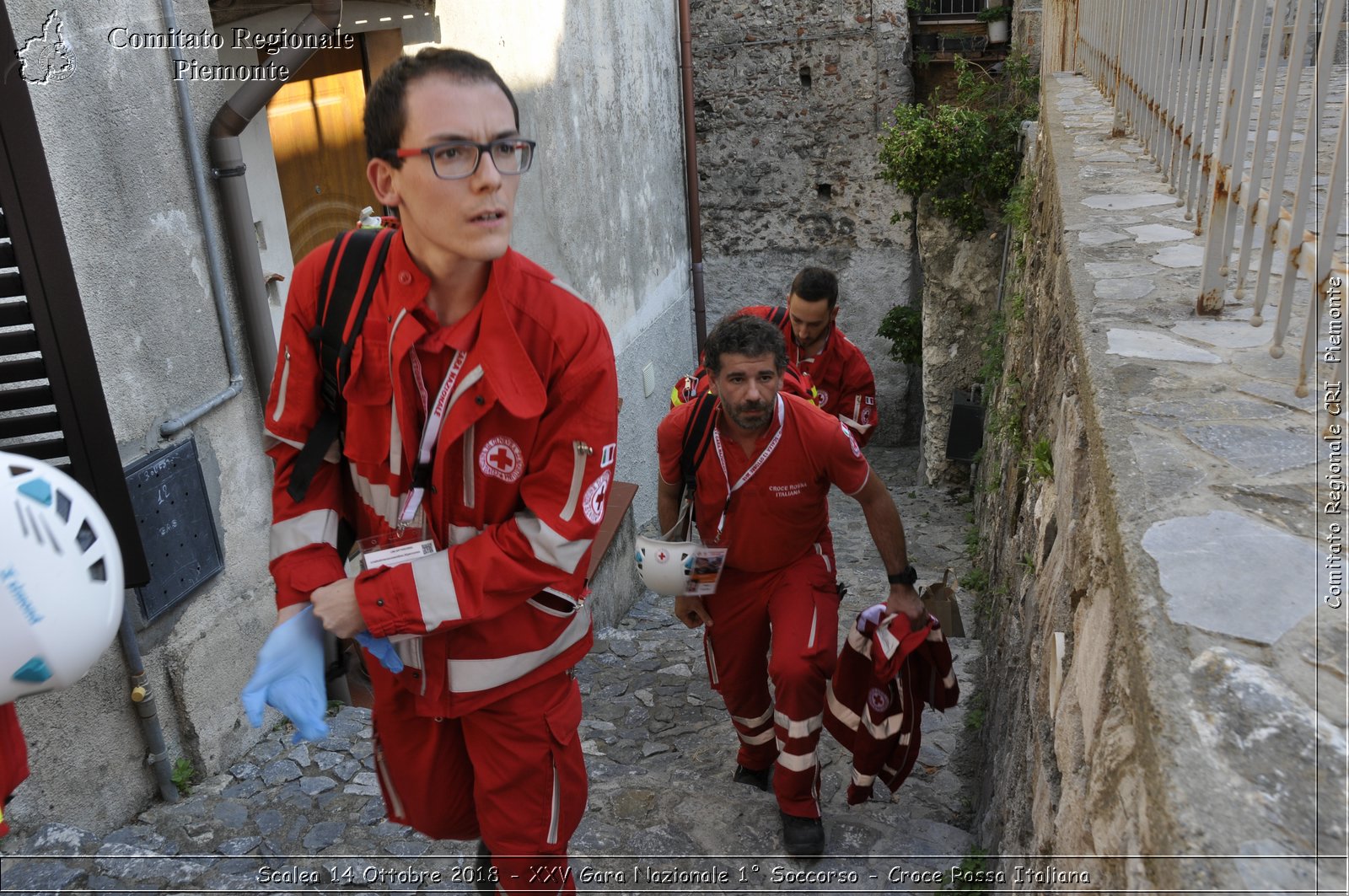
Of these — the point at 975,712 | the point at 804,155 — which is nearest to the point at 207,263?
the point at 975,712

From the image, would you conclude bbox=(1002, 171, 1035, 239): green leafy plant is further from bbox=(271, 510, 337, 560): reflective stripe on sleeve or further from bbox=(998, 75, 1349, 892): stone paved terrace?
bbox=(271, 510, 337, 560): reflective stripe on sleeve

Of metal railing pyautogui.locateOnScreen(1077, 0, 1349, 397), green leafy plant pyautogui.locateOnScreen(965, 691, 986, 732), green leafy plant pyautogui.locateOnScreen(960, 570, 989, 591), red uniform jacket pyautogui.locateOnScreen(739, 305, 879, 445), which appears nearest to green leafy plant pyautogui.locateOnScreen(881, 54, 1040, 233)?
green leafy plant pyautogui.locateOnScreen(960, 570, 989, 591)

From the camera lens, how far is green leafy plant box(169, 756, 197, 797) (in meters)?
3.67

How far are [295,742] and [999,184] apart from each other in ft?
24.6

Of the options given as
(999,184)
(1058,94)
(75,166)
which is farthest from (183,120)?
(999,184)

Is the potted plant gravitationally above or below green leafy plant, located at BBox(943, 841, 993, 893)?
above

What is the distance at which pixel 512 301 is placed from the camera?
2.26 metres

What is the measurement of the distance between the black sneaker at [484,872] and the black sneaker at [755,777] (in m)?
1.52

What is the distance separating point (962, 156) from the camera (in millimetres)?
9320

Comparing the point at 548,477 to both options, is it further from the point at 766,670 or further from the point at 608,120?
the point at 608,120

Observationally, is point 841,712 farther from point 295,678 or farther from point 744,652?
point 295,678

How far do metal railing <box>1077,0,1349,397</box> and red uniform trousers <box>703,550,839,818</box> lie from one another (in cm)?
166

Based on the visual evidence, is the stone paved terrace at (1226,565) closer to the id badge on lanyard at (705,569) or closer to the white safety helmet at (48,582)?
the id badge on lanyard at (705,569)

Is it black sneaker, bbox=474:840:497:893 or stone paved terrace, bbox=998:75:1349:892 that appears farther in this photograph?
black sneaker, bbox=474:840:497:893
